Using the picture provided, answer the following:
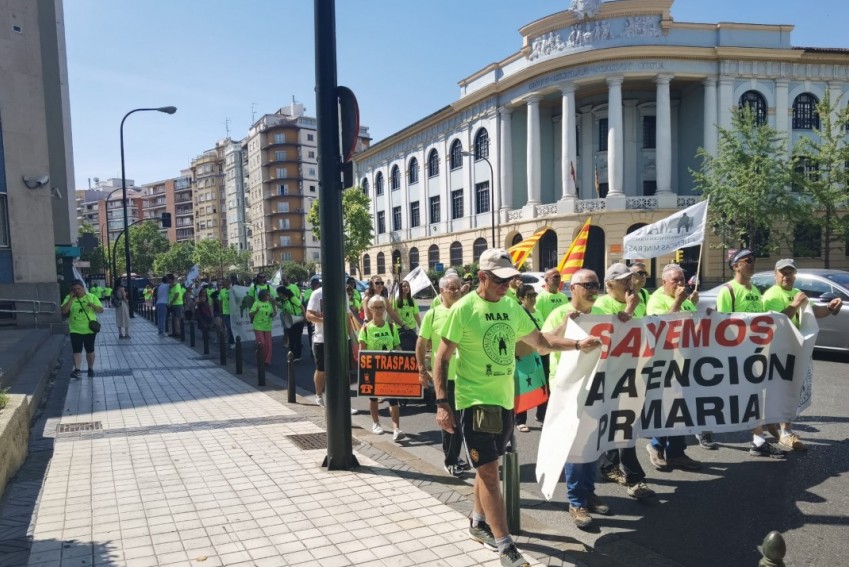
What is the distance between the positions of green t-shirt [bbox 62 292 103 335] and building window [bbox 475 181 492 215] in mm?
35509

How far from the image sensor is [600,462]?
5996 mm

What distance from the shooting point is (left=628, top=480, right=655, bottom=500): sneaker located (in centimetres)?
491

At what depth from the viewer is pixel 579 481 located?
4.53 meters

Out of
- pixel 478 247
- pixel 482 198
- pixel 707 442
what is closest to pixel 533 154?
pixel 482 198

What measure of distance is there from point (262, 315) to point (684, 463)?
838 cm

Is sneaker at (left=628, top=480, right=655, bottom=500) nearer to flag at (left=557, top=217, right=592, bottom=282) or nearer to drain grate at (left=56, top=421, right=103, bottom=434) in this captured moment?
flag at (left=557, top=217, right=592, bottom=282)

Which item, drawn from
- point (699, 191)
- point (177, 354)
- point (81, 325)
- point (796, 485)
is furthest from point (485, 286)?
point (699, 191)

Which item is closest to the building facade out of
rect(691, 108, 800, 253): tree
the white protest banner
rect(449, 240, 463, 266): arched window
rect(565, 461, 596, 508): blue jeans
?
rect(449, 240, 463, 266): arched window

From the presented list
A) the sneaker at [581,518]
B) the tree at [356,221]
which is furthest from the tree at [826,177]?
the tree at [356,221]

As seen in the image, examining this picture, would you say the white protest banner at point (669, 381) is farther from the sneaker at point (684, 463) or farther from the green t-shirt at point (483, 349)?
the green t-shirt at point (483, 349)

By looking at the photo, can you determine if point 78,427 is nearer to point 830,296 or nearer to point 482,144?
point 830,296

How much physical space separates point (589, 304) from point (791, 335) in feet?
7.87

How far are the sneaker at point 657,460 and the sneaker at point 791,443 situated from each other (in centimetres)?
136

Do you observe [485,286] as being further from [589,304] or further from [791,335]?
[791,335]
